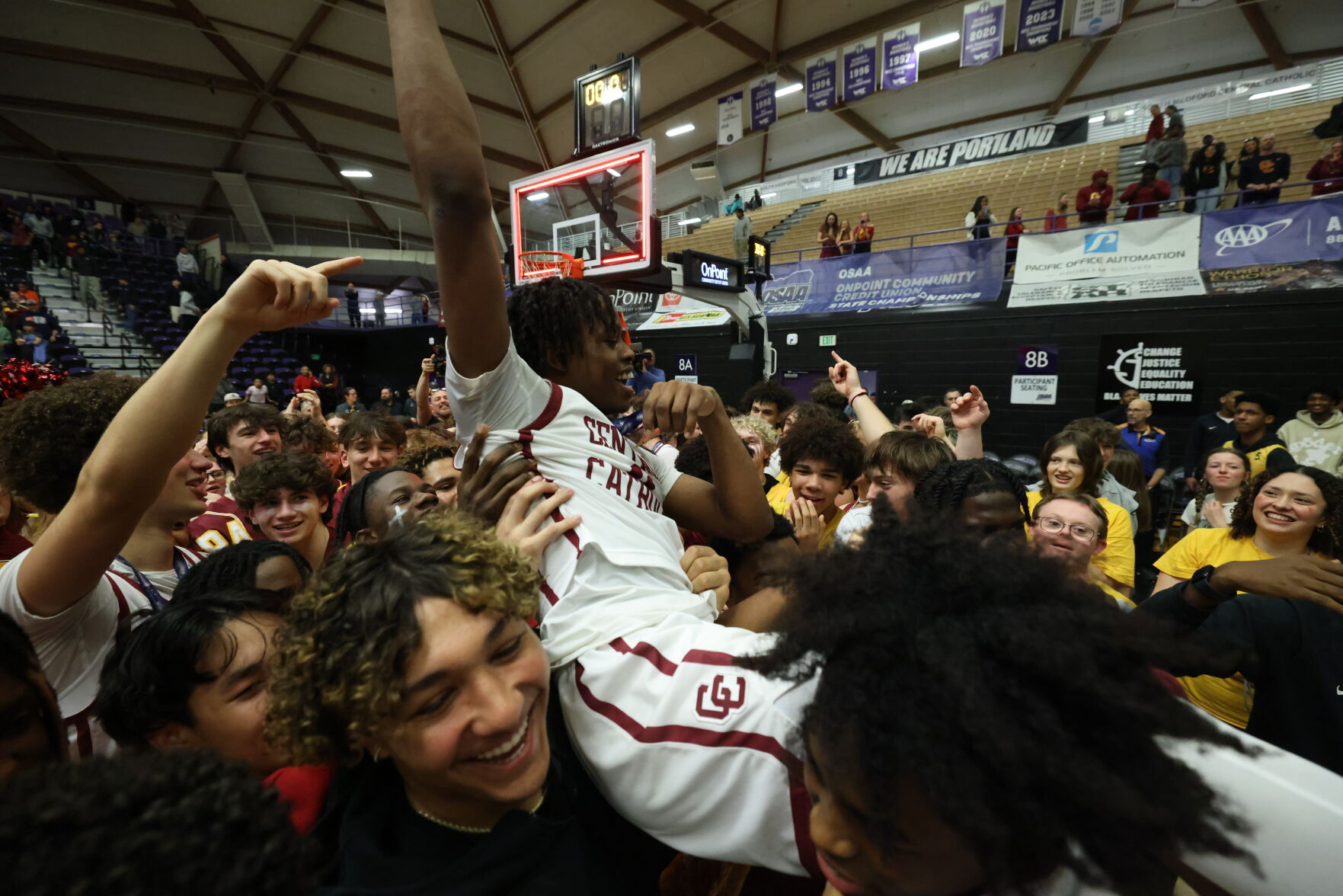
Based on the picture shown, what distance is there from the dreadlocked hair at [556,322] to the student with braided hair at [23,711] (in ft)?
4.26

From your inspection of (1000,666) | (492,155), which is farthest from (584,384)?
(492,155)

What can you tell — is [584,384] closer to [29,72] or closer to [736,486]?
[736,486]

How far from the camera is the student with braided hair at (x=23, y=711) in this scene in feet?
3.06

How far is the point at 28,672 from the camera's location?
39.1 inches

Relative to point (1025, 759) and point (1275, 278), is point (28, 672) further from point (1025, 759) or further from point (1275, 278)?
point (1275, 278)

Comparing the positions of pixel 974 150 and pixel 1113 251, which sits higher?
pixel 974 150

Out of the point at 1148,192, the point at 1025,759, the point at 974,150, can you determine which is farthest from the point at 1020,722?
the point at 974,150

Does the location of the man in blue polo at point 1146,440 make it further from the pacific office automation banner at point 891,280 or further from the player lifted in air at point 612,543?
the player lifted in air at point 612,543

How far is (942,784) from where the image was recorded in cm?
73

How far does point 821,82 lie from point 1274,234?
27.6 feet

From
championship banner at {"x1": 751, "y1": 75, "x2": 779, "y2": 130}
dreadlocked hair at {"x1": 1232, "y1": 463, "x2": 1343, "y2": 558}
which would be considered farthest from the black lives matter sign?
championship banner at {"x1": 751, "y1": 75, "x2": 779, "y2": 130}

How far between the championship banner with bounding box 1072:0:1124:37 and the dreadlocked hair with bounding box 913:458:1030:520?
1141 centimetres

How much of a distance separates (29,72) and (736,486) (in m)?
21.3

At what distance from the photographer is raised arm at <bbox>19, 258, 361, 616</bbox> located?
1.13 m
